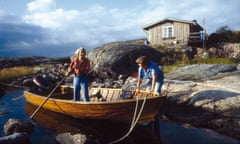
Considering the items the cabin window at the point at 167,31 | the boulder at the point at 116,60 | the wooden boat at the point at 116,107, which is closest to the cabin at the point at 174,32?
the cabin window at the point at 167,31

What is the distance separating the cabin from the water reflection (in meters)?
26.3

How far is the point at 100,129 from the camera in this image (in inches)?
460

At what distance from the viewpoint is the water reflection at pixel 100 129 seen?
1037 cm

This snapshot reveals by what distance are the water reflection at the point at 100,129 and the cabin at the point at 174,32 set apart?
26334 millimetres

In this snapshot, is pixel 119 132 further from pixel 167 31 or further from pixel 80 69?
pixel 167 31

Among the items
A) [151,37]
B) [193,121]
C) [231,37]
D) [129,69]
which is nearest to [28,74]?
[129,69]

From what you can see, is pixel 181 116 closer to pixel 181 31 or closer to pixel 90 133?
pixel 90 133

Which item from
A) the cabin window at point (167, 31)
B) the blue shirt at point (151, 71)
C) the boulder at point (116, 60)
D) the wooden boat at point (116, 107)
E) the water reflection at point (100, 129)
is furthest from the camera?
the cabin window at point (167, 31)

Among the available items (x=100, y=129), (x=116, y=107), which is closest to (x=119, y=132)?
(x=100, y=129)

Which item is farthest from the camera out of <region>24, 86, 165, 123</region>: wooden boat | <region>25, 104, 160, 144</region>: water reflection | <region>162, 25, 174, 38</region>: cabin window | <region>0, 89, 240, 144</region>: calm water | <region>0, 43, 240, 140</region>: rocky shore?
<region>162, 25, 174, 38</region>: cabin window

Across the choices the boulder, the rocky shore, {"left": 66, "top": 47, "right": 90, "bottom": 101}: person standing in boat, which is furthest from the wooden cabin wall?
{"left": 66, "top": 47, "right": 90, "bottom": 101}: person standing in boat

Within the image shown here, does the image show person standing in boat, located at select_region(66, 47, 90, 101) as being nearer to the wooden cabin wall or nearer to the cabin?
the cabin

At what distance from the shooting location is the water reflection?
1037cm

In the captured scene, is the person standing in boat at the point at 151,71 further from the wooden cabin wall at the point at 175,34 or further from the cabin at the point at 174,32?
the wooden cabin wall at the point at 175,34
